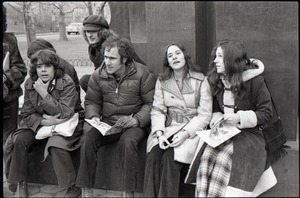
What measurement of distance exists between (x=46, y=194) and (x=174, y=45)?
2.13 m

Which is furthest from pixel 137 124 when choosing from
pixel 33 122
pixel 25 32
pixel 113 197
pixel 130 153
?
pixel 25 32

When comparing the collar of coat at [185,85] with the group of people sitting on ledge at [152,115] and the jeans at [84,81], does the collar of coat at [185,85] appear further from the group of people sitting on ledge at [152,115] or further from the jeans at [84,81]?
the jeans at [84,81]

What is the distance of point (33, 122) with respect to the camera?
4.36m

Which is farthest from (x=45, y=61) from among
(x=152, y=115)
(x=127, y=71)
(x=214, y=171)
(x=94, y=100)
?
(x=214, y=171)

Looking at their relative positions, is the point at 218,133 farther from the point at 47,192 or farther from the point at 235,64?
the point at 47,192

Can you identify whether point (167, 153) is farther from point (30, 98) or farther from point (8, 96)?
point (8, 96)

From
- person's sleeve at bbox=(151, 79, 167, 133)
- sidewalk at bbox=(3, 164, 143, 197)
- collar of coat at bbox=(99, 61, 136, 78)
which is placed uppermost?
collar of coat at bbox=(99, 61, 136, 78)

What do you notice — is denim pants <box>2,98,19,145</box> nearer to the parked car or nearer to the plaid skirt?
the parked car

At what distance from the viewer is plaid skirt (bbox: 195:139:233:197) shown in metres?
3.58

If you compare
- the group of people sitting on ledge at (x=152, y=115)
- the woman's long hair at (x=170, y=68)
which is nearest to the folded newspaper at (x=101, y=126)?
the group of people sitting on ledge at (x=152, y=115)

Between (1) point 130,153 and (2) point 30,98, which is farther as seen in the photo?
(2) point 30,98

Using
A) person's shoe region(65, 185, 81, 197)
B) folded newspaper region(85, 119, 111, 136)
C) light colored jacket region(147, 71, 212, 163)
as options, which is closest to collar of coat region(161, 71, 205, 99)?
light colored jacket region(147, 71, 212, 163)

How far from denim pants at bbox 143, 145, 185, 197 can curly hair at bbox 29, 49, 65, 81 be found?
1379mm

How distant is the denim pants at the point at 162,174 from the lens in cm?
369
